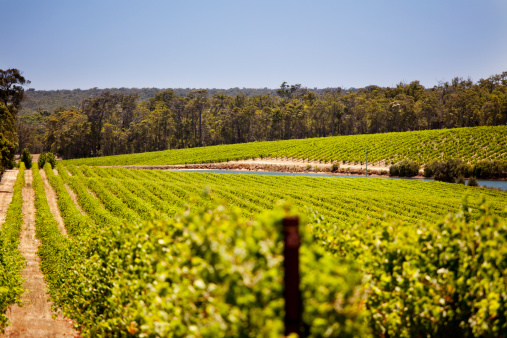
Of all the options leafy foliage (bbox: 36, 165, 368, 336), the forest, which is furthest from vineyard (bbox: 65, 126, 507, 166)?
leafy foliage (bbox: 36, 165, 368, 336)

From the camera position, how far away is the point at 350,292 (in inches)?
117

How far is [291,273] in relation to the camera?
9.70ft

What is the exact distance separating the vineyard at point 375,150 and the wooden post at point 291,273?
6725 centimetres

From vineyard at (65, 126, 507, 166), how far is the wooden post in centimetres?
6725

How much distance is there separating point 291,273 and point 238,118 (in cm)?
12213

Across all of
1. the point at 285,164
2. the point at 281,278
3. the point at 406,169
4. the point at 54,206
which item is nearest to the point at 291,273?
the point at 281,278

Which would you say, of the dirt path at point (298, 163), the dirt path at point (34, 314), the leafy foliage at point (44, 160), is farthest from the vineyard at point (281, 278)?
the dirt path at point (298, 163)

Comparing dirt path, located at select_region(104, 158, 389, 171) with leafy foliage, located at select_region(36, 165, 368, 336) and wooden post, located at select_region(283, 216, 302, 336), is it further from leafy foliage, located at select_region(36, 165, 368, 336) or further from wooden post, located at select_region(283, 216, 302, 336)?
wooden post, located at select_region(283, 216, 302, 336)

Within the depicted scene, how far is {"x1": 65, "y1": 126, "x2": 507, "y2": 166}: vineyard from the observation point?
6744 cm

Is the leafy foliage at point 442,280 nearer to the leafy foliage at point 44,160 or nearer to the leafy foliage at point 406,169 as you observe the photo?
the leafy foliage at point 406,169

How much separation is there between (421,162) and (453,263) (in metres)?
66.6

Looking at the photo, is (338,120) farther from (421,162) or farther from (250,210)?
(250,210)

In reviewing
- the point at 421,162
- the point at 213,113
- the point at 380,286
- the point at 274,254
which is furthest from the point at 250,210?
the point at 213,113

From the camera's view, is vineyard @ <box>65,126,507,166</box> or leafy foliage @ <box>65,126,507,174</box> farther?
leafy foliage @ <box>65,126,507,174</box>
